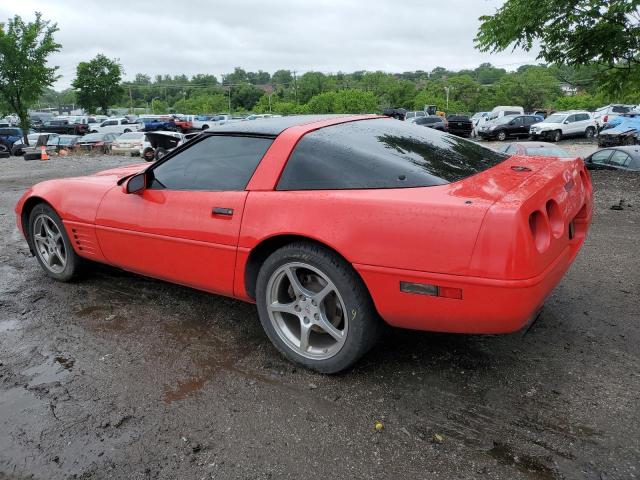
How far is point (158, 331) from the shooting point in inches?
134

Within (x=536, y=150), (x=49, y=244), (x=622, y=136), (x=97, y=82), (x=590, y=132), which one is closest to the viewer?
(x=49, y=244)

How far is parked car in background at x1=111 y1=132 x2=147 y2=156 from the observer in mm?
21812

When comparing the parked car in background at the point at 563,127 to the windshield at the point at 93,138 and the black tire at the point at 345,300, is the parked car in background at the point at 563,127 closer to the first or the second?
the windshield at the point at 93,138

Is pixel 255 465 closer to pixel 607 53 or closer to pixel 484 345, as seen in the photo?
pixel 484 345

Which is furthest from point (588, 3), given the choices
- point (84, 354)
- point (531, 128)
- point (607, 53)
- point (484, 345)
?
point (531, 128)

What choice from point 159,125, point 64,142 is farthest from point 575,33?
point 159,125

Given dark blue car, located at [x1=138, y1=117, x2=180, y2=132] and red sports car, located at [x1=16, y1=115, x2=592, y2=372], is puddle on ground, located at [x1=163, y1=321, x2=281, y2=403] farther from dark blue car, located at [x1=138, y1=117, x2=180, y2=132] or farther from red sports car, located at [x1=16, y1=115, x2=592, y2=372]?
dark blue car, located at [x1=138, y1=117, x2=180, y2=132]

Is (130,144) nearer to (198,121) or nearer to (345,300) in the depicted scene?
(345,300)

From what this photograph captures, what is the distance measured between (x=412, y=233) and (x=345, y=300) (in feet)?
1.69

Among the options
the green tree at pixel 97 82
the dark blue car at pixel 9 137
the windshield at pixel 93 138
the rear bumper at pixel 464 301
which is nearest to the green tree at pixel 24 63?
the dark blue car at pixel 9 137

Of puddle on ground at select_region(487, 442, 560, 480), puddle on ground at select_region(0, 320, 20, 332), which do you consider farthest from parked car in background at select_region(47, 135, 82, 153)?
puddle on ground at select_region(487, 442, 560, 480)

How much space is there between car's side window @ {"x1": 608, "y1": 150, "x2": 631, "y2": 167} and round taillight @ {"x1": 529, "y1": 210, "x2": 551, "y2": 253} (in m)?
10.9

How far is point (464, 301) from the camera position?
232cm

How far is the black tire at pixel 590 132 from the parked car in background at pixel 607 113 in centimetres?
62
